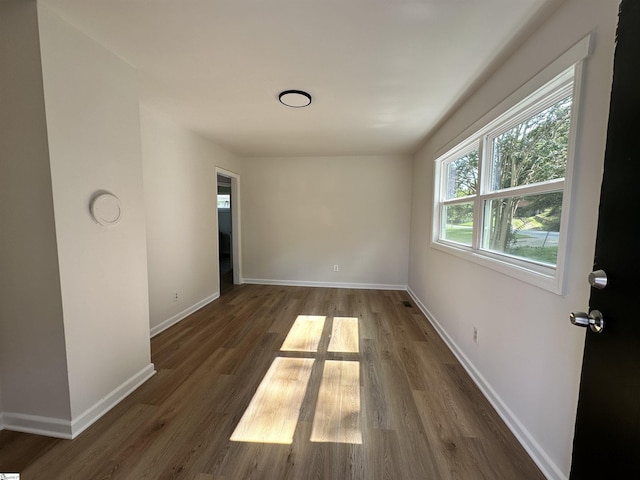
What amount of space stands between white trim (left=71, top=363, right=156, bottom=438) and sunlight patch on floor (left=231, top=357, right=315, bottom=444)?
910mm

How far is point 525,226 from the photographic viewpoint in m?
1.66

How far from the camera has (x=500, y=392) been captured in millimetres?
1726

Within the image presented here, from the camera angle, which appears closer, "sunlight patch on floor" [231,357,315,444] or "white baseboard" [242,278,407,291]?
"sunlight patch on floor" [231,357,315,444]

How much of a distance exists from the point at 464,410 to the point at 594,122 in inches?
69.7

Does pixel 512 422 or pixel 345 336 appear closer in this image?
pixel 512 422

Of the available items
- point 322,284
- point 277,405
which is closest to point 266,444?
point 277,405

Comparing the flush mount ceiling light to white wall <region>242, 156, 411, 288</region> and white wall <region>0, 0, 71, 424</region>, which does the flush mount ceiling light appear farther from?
white wall <region>242, 156, 411, 288</region>

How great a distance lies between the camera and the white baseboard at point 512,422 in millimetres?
1283

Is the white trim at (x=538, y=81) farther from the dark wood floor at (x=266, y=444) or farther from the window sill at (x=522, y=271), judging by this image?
the dark wood floor at (x=266, y=444)

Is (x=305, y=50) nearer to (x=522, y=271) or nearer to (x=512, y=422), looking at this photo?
(x=522, y=271)

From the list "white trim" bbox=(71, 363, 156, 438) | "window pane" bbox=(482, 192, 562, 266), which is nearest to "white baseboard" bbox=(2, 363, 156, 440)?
"white trim" bbox=(71, 363, 156, 438)

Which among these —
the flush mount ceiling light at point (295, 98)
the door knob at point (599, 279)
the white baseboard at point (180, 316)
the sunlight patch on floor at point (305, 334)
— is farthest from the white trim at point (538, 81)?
the white baseboard at point (180, 316)

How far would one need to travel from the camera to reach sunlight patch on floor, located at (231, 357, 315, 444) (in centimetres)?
154

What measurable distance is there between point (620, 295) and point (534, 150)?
1149mm
